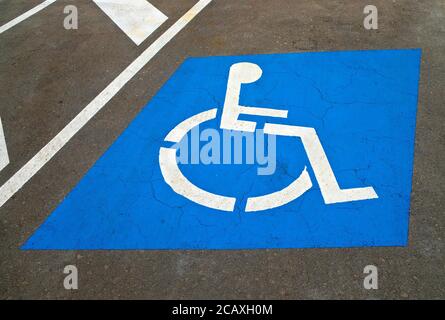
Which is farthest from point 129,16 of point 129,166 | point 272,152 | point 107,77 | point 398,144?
point 398,144

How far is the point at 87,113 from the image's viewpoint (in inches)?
227

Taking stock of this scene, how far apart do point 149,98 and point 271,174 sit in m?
2.29

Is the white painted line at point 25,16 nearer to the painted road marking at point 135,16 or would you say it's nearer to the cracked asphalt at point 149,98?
the cracked asphalt at point 149,98

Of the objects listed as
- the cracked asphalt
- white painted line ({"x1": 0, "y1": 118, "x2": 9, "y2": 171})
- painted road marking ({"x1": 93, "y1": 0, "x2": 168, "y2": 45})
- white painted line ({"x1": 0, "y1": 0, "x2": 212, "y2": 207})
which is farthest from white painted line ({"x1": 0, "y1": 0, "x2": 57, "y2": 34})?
white painted line ({"x1": 0, "y1": 118, "x2": 9, "y2": 171})

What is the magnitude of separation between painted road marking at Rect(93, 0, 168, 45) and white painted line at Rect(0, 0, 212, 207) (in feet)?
1.21

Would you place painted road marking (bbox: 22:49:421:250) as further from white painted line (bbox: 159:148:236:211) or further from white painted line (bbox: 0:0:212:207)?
white painted line (bbox: 0:0:212:207)

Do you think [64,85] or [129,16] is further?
[129,16]

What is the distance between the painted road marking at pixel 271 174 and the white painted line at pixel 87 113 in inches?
27.8

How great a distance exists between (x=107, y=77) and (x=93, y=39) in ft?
4.28

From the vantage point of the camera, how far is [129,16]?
7.63 m

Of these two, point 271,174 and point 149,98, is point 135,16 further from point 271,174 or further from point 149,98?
point 271,174

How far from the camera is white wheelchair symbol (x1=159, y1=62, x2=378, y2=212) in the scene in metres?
4.41

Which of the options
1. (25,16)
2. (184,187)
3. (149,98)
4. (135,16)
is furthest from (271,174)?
(25,16)
